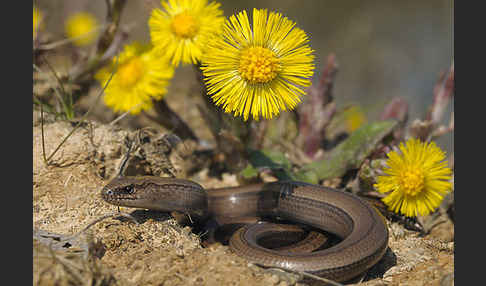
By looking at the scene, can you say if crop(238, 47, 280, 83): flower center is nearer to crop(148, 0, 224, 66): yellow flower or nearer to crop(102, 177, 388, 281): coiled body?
crop(148, 0, 224, 66): yellow flower

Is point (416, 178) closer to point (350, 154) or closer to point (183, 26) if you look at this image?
point (350, 154)

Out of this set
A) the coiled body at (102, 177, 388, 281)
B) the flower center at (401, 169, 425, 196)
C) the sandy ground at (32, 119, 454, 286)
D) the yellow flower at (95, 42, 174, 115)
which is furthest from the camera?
the yellow flower at (95, 42, 174, 115)

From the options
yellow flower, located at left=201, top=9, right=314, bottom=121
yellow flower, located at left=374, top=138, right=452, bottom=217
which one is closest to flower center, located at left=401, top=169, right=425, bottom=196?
yellow flower, located at left=374, top=138, right=452, bottom=217

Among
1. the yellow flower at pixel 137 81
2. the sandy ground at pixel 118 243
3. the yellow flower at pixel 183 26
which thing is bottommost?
the sandy ground at pixel 118 243

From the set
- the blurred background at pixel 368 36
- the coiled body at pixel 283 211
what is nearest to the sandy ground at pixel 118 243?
the coiled body at pixel 283 211

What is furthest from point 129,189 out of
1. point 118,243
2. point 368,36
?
point 368,36

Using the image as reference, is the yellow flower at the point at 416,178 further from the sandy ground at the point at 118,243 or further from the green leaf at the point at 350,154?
the green leaf at the point at 350,154
